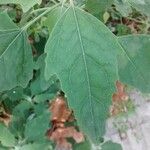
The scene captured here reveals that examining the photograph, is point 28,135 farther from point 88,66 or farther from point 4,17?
point 88,66

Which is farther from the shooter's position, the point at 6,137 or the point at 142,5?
the point at 6,137

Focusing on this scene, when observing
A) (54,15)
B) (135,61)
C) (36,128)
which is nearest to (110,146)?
(36,128)

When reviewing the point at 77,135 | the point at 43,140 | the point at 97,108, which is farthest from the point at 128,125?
the point at 97,108

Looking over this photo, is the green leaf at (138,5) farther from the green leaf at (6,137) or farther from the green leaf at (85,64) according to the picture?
the green leaf at (6,137)

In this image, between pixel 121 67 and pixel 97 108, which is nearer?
pixel 97 108

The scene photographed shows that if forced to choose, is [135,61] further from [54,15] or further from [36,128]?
[36,128]

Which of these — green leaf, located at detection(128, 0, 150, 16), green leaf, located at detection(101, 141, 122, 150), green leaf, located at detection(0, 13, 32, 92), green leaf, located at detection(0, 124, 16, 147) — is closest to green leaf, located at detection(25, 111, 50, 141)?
green leaf, located at detection(0, 124, 16, 147)
